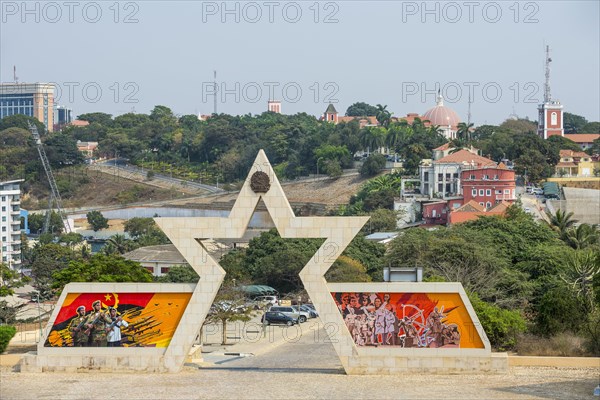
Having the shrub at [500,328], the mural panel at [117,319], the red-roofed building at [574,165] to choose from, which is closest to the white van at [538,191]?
the red-roofed building at [574,165]

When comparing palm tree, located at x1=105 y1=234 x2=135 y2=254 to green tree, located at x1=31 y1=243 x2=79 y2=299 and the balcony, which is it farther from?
the balcony

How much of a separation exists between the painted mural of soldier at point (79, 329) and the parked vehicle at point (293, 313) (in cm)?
2050

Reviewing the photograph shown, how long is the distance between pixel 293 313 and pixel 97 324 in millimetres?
21296

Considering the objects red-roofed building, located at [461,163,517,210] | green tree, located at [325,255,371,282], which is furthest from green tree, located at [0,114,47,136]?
green tree, located at [325,255,371,282]

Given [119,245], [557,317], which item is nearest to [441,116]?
[119,245]

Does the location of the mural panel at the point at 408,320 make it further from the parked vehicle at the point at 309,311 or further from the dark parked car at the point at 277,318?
the parked vehicle at the point at 309,311

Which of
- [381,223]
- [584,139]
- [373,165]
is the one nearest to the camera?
[381,223]

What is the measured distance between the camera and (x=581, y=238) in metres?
70.3

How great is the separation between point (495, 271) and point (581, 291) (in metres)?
8.96

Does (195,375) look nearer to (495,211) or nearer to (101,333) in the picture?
(101,333)

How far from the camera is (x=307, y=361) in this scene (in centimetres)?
3800

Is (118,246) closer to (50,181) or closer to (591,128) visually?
(50,181)

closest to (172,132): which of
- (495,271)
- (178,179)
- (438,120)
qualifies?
(178,179)

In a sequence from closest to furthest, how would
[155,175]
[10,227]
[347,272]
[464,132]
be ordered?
[347,272]
[10,227]
[464,132]
[155,175]
